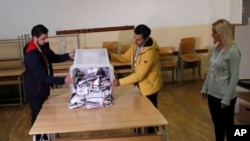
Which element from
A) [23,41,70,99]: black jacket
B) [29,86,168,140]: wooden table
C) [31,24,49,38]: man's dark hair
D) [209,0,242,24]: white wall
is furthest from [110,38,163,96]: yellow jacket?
[209,0,242,24]: white wall

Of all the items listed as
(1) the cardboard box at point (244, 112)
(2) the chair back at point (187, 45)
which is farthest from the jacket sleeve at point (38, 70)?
(2) the chair back at point (187, 45)

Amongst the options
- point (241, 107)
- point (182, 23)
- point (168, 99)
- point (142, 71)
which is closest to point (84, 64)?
point (142, 71)

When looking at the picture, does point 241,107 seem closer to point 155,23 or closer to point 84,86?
point 84,86

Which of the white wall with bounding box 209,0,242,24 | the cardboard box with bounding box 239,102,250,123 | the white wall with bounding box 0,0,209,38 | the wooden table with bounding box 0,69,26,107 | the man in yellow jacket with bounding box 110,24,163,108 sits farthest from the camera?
the white wall with bounding box 0,0,209,38

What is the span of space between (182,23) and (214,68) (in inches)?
161

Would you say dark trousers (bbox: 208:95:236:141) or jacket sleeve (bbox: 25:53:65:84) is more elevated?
jacket sleeve (bbox: 25:53:65:84)

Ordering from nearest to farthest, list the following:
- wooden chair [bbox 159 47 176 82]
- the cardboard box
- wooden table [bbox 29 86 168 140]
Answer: wooden table [bbox 29 86 168 140], the cardboard box, wooden chair [bbox 159 47 176 82]

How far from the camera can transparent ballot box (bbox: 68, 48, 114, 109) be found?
2.54 metres

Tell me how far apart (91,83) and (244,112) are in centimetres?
250

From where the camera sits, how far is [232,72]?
257cm

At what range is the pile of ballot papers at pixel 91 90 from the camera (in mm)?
2537

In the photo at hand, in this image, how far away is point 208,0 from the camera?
659 centimetres

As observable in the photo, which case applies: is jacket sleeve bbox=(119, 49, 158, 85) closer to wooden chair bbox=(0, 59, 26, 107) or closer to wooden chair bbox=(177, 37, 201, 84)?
wooden chair bbox=(0, 59, 26, 107)

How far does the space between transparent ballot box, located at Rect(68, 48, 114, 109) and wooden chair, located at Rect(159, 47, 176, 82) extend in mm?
3789
